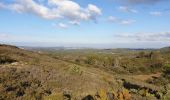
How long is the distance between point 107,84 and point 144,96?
73.8 inches

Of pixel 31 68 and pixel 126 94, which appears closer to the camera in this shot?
pixel 126 94

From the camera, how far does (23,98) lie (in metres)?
8.71

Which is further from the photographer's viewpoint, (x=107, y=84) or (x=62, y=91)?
(x=107, y=84)

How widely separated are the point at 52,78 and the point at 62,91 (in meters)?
1.10

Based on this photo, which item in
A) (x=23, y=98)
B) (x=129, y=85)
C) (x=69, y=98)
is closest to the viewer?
(x=23, y=98)

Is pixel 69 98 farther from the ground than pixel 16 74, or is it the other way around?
pixel 16 74

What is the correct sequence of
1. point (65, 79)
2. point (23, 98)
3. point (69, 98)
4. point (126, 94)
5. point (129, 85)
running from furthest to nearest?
1. point (129, 85)
2. point (65, 79)
3. point (126, 94)
4. point (69, 98)
5. point (23, 98)

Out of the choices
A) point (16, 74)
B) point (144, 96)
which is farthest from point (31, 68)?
point (144, 96)

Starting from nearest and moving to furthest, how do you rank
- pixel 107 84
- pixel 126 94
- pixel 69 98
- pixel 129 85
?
pixel 69 98, pixel 126 94, pixel 107 84, pixel 129 85

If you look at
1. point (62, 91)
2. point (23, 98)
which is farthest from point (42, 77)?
point (23, 98)

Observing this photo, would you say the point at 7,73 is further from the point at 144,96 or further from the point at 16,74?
the point at 144,96

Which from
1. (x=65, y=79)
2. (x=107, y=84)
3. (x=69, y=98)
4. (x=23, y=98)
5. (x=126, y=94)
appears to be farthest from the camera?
(x=107, y=84)

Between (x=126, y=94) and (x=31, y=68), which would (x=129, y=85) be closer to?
(x=126, y=94)

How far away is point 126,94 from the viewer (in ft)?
33.6
